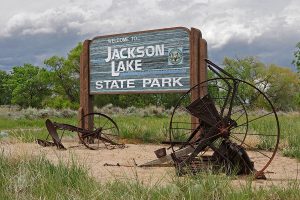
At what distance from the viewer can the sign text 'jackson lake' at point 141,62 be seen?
11.0 meters

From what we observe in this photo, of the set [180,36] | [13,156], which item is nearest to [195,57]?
[180,36]

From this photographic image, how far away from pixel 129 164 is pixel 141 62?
4.37 metres

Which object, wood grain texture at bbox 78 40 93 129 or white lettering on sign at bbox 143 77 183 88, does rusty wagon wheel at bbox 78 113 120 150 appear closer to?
wood grain texture at bbox 78 40 93 129

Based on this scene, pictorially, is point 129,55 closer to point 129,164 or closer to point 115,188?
point 129,164

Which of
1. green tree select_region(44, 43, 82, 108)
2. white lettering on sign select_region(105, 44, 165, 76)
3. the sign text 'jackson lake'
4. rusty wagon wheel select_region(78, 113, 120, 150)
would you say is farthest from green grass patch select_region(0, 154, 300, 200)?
green tree select_region(44, 43, 82, 108)

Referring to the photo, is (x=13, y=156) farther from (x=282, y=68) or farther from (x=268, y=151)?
(x=282, y=68)

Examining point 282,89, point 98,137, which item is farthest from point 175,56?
point 282,89

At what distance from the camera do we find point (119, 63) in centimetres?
1220

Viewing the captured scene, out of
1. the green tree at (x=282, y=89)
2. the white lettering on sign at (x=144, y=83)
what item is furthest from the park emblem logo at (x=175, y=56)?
the green tree at (x=282, y=89)

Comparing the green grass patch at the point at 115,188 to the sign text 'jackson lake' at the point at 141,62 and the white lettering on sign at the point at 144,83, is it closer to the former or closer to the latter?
the white lettering on sign at the point at 144,83

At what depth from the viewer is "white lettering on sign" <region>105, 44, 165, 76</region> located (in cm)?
1149

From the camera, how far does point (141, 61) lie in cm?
1172

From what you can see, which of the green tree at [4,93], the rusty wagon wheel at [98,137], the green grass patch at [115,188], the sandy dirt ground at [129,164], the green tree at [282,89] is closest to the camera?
the green grass patch at [115,188]

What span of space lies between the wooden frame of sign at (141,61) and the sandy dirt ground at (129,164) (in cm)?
171
